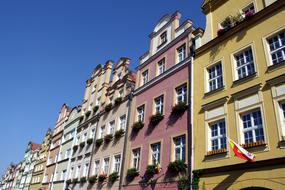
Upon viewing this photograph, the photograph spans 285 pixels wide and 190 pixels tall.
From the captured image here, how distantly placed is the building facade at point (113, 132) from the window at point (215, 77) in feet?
32.2

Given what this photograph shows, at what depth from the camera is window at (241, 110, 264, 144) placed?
12.9 metres

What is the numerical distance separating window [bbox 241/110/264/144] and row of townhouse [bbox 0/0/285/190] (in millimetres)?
48

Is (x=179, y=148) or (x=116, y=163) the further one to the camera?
(x=116, y=163)

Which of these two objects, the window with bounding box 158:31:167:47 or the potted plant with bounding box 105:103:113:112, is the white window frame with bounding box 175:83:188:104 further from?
the potted plant with bounding box 105:103:113:112

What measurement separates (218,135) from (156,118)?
19.2 ft

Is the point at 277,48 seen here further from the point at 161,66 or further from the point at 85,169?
the point at 85,169

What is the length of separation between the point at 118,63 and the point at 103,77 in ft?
13.8

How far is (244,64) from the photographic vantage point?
1509 centimetres

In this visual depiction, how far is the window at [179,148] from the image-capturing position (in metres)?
17.1

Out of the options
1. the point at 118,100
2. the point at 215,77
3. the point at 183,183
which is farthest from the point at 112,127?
the point at 215,77

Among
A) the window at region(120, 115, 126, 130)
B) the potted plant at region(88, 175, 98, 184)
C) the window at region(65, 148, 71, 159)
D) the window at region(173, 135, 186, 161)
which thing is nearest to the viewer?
the window at region(173, 135, 186, 161)

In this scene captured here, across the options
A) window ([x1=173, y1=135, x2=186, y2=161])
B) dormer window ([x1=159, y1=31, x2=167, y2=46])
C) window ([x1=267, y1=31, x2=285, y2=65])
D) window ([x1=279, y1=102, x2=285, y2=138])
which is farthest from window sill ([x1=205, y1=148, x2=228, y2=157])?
dormer window ([x1=159, y1=31, x2=167, y2=46])

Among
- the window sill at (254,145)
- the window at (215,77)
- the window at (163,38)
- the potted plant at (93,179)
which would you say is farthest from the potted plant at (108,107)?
the window sill at (254,145)

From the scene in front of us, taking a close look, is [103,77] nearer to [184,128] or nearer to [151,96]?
[151,96]
